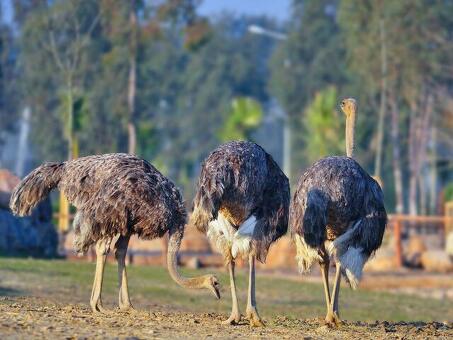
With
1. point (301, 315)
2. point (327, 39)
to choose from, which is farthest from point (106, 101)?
point (301, 315)

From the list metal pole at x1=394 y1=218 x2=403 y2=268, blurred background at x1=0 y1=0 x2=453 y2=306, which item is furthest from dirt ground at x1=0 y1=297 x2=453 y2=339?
metal pole at x1=394 y1=218 x2=403 y2=268

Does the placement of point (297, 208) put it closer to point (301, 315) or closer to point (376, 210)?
point (376, 210)

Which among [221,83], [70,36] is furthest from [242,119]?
[221,83]

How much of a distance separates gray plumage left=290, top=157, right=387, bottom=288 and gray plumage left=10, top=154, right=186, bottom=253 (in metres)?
1.17

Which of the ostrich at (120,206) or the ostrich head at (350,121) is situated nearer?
the ostrich at (120,206)

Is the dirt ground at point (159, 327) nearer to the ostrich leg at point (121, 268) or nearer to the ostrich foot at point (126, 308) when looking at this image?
the ostrich foot at point (126, 308)

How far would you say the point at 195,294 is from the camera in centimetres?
1902

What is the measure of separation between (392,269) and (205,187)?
1754cm

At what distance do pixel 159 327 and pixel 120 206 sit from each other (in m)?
1.57

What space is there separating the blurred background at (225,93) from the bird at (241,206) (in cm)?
1046

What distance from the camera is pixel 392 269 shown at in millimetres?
27906

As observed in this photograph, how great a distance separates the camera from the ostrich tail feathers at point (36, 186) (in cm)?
1221

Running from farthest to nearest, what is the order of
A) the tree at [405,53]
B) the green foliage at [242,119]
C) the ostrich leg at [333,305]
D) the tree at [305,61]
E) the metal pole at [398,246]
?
the tree at [305,61] < the green foliage at [242,119] < the tree at [405,53] < the metal pole at [398,246] < the ostrich leg at [333,305]

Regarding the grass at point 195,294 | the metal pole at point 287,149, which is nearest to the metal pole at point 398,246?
the grass at point 195,294
